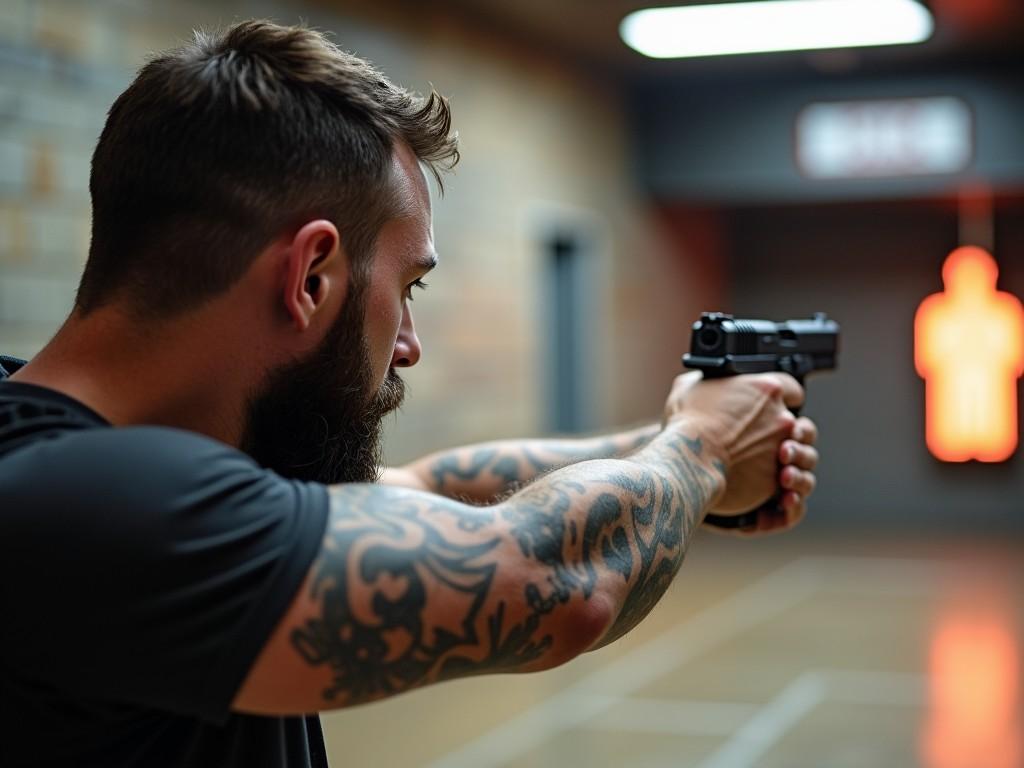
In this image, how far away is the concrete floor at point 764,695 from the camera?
12.1 feet

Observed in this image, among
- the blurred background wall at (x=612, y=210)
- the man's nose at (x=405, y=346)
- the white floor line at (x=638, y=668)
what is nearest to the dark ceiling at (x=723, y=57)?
the blurred background wall at (x=612, y=210)

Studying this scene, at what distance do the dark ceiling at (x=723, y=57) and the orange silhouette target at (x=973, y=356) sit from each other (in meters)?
1.72

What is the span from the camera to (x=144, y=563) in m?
0.75

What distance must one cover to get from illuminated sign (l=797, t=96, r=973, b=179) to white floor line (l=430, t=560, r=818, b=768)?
2.36 meters

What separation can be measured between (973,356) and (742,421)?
290 inches

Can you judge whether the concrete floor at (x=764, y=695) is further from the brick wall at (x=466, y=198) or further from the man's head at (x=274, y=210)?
the man's head at (x=274, y=210)

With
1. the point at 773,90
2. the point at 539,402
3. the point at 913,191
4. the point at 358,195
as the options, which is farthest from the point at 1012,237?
the point at 358,195

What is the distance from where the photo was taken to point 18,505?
766 mm

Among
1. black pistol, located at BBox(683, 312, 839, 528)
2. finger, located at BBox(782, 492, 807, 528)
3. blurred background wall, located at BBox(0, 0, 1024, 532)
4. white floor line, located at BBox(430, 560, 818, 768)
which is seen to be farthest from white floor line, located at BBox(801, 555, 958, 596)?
finger, located at BBox(782, 492, 807, 528)

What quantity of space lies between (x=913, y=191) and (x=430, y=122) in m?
6.78

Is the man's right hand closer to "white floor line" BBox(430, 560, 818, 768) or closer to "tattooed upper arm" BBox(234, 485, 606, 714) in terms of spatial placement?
"tattooed upper arm" BBox(234, 485, 606, 714)

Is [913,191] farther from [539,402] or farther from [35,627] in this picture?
[35,627]

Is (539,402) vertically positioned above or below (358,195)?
below

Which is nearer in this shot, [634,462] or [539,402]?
[634,462]
